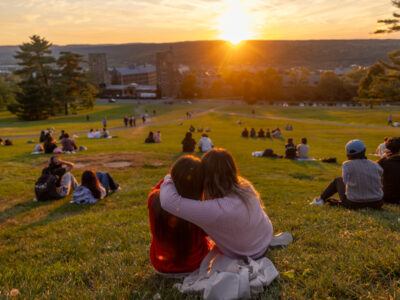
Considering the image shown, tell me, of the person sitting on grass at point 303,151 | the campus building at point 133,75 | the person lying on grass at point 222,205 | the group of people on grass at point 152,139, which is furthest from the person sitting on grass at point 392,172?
the campus building at point 133,75

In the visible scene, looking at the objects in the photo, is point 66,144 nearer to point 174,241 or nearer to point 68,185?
point 68,185

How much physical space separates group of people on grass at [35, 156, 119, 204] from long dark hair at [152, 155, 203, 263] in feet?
19.1

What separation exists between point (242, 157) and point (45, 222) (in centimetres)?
1168

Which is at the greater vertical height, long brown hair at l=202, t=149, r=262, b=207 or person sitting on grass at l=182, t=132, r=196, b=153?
long brown hair at l=202, t=149, r=262, b=207

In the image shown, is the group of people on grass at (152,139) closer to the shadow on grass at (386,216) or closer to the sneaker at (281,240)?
the shadow on grass at (386,216)

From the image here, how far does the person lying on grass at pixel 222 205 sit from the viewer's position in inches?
150

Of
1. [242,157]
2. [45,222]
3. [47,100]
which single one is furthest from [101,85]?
[45,222]

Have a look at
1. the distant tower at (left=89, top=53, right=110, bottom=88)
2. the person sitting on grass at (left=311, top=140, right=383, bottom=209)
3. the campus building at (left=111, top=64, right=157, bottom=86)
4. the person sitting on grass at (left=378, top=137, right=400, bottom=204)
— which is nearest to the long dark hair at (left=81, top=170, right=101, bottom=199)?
the person sitting on grass at (left=311, top=140, right=383, bottom=209)

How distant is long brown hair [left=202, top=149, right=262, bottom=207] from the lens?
381 centimetres

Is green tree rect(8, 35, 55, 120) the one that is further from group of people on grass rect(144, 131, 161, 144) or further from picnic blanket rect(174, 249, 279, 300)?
picnic blanket rect(174, 249, 279, 300)

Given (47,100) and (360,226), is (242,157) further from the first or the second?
(47,100)

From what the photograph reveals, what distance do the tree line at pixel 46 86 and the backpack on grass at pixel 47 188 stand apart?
180 ft

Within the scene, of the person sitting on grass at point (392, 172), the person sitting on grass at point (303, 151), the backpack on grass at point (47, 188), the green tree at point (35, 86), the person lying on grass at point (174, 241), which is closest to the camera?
the person lying on grass at point (174, 241)

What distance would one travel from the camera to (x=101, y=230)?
6.52 m
